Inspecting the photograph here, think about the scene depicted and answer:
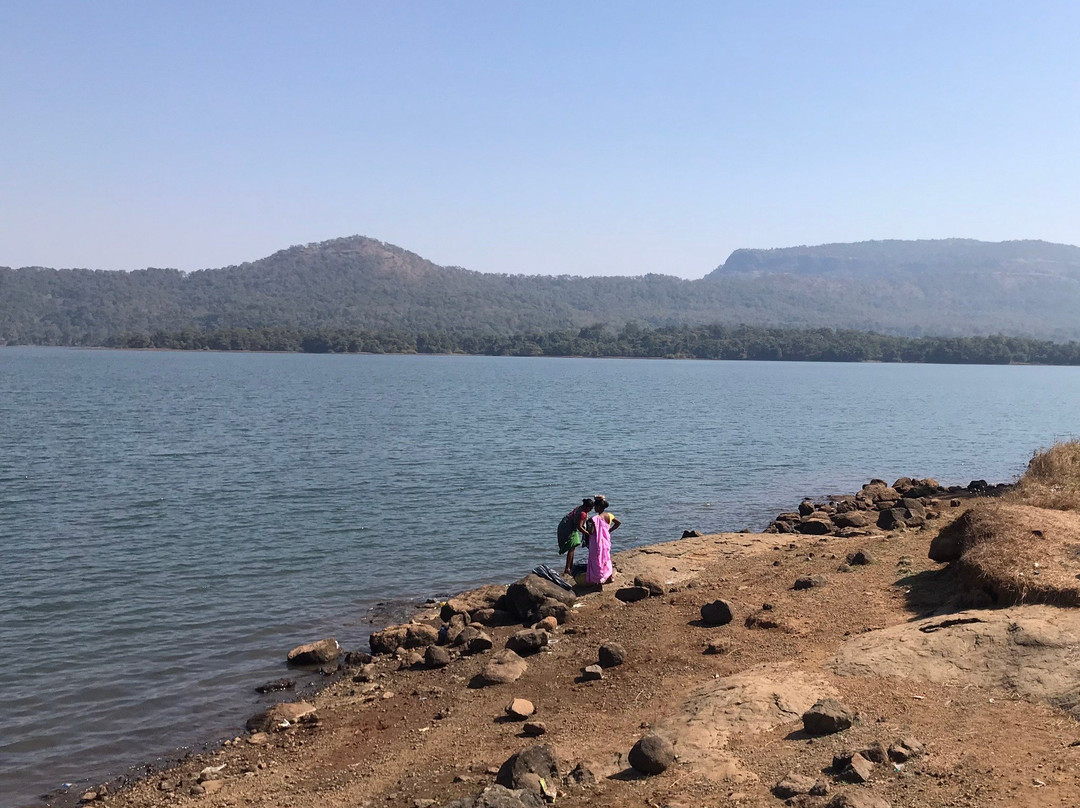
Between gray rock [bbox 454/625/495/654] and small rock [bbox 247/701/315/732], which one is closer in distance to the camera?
small rock [bbox 247/701/315/732]

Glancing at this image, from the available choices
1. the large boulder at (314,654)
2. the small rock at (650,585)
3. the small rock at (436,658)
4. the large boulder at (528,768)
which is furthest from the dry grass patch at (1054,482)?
the large boulder at (314,654)

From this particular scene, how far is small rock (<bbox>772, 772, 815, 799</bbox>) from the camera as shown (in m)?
8.34

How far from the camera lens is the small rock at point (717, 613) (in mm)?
14492

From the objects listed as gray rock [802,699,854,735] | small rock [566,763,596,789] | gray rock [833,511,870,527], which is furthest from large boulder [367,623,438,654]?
gray rock [833,511,870,527]

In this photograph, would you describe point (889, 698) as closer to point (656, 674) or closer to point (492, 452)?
point (656, 674)

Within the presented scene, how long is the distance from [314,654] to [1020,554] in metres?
11.0

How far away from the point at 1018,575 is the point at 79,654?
1478 centimetres

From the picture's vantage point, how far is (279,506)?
28.7 meters

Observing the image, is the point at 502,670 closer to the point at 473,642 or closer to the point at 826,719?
the point at 473,642

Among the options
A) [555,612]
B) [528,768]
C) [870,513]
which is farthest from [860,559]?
[528,768]

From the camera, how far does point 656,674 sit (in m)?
12.5

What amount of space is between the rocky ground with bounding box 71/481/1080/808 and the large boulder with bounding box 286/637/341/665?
0.04 m

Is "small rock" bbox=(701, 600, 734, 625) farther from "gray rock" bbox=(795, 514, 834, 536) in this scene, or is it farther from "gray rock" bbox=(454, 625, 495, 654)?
"gray rock" bbox=(795, 514, 834, 536)

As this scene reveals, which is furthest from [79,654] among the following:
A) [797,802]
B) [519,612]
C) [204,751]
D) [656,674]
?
[797,802]
